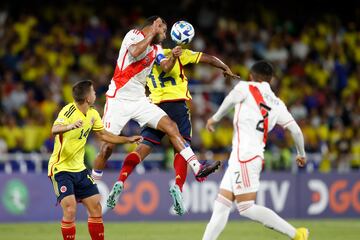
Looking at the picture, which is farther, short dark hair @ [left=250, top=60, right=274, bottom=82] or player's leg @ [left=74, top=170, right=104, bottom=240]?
player's leg @ [left=74, top=170, right=104, bottom=240]

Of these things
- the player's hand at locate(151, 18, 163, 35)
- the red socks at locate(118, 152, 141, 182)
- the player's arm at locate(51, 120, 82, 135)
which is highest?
the player's hand at locate(151, 18, 163, 35)

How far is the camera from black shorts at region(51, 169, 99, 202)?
12.4 meters

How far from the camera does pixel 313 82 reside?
87.7 feet

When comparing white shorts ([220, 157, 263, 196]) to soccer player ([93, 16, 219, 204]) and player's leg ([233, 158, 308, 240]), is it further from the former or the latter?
soccer player ([93, 16, 219, 204])

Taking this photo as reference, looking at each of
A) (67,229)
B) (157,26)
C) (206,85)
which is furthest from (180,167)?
(206,85)

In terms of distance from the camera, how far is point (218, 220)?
39.4ft

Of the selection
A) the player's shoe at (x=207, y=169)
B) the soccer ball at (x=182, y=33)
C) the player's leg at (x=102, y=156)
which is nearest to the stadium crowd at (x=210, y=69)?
the player's leg at (x=102, y=156)

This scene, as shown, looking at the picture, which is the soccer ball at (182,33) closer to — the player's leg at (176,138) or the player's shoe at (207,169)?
the player's leg at (176,138)

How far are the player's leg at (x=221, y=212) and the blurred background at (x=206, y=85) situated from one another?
8.52 m

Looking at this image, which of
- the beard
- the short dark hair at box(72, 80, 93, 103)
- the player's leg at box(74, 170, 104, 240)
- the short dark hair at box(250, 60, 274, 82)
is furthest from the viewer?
the beard

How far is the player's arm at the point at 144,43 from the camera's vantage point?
13.1 m

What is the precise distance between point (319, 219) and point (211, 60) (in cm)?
880

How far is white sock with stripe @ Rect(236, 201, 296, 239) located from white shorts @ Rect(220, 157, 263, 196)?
18 cm

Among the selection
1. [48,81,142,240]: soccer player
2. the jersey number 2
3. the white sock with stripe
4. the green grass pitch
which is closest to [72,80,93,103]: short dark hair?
[48,81,142,240]: soccer player
